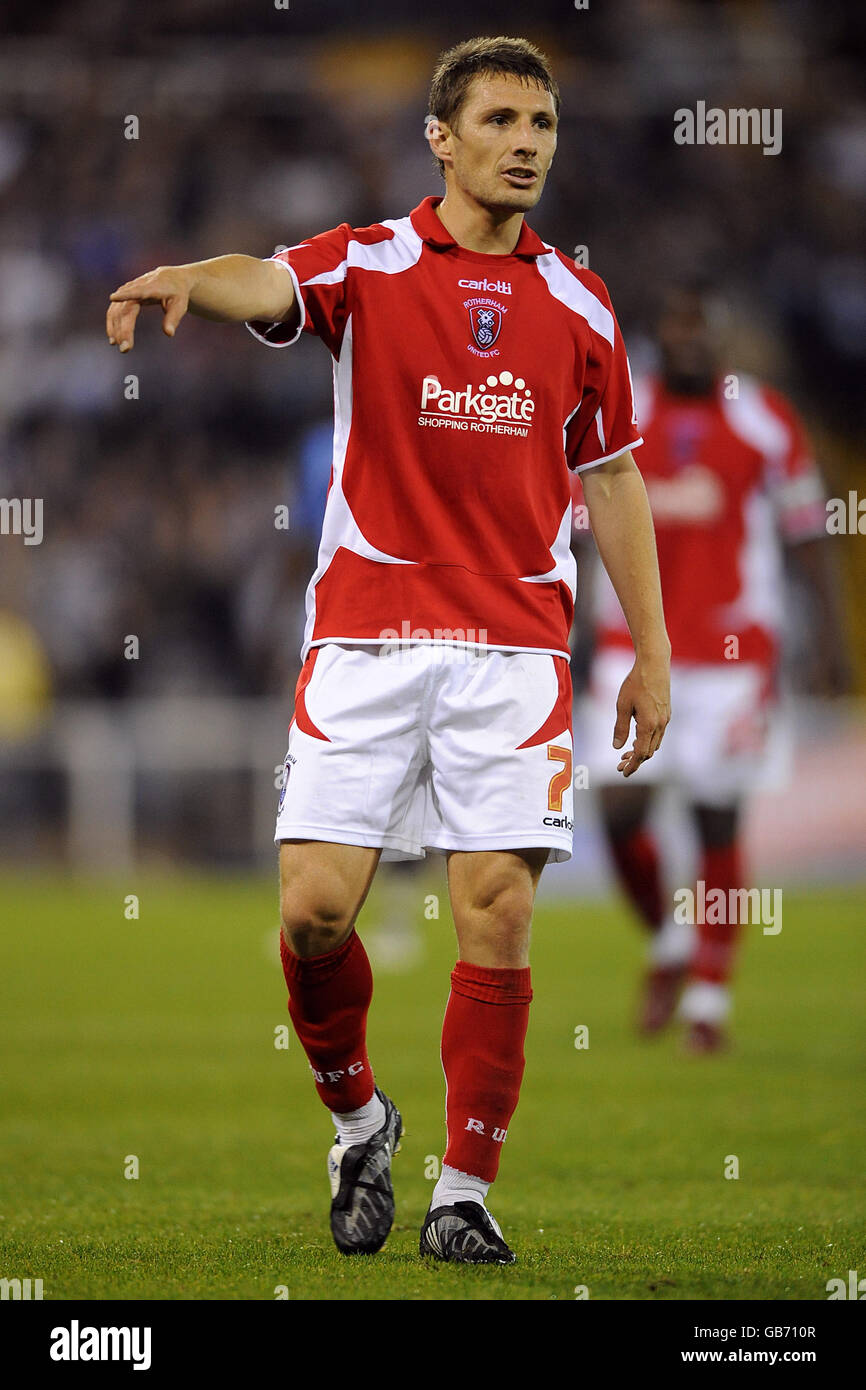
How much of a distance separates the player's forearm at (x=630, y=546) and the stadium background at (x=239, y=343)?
8143 mm

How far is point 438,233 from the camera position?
12.9ft

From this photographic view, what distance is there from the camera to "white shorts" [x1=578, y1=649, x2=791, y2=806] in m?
7.56

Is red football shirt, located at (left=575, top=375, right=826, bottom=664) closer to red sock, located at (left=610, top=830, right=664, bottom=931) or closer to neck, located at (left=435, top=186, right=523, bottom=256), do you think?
red sock, located at (left=610, top=830, right=664, bottom=931)

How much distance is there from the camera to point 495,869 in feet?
12.4

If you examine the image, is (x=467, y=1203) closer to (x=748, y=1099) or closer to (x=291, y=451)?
(x=748, y=1099)

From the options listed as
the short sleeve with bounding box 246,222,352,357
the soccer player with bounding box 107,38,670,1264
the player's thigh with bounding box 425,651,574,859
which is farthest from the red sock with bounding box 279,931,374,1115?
the short sleeve with bounding box 246,222,352,357

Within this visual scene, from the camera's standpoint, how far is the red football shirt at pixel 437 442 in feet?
12.5

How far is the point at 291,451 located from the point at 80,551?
6.62ft

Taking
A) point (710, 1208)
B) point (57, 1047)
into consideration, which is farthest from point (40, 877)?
point (710, 1208)

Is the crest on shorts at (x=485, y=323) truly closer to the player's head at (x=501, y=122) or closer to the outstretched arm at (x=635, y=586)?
the player's head at (x=501, y=122)

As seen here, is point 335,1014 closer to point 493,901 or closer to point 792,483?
point 493,901

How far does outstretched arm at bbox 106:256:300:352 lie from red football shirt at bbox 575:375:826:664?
404cm

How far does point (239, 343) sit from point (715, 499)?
1110 cm

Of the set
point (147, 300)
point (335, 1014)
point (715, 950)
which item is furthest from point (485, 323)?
point (715, 950)
